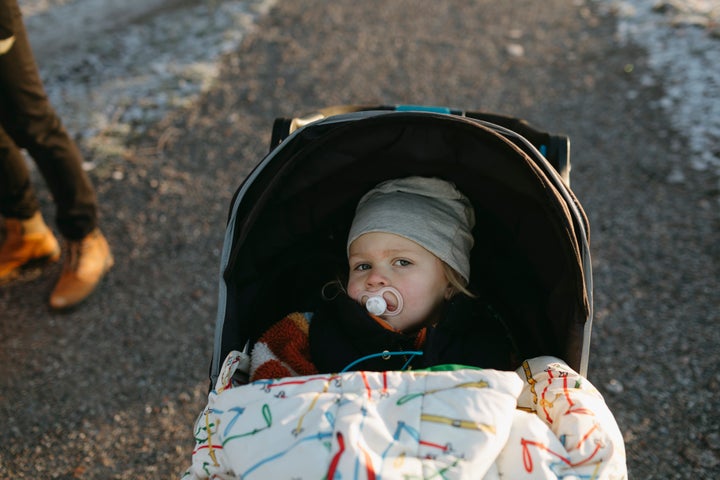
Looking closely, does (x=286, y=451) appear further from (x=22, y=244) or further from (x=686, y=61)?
(x=686, y=61)

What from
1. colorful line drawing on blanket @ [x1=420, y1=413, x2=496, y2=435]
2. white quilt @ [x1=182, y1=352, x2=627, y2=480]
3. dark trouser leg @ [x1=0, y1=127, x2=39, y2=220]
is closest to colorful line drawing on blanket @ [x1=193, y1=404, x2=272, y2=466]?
white quilt @ [x1=182, y1=352, x2=627, y2=480]

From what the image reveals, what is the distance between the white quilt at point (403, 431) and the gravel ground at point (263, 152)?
93cm

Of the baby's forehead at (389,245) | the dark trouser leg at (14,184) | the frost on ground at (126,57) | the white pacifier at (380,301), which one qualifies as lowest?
the frost on ground at (126,57)

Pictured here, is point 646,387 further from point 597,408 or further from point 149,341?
point 149,341

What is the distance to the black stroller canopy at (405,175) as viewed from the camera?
1634mm

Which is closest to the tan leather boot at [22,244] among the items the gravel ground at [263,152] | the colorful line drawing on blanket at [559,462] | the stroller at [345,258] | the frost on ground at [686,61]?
the gravel ground at [263,152]

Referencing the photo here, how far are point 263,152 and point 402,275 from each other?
216 centimetres

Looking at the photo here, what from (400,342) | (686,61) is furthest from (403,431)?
(686,61)

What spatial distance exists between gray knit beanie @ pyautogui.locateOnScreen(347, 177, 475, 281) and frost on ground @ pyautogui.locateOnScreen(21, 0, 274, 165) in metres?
2.44

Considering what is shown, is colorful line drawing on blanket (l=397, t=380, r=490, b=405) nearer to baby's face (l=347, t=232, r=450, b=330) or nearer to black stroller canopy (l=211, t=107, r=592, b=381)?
black stroller canopy (l=211, t=107, r=592, b=381)

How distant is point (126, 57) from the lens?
15.5 feet

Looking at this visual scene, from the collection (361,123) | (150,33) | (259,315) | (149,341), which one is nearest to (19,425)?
(149,341)

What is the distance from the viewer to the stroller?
1340mm

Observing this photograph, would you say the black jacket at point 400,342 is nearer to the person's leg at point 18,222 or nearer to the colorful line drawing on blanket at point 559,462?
the colorful line drawing on blanket at point 559,462
